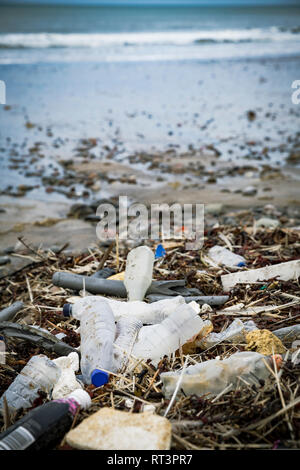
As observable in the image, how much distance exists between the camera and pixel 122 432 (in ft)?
6.35

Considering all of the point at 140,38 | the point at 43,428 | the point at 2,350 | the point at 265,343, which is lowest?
the point at 2,350

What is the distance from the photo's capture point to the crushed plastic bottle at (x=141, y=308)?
3039 mm

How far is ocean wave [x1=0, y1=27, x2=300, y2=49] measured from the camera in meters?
22.9

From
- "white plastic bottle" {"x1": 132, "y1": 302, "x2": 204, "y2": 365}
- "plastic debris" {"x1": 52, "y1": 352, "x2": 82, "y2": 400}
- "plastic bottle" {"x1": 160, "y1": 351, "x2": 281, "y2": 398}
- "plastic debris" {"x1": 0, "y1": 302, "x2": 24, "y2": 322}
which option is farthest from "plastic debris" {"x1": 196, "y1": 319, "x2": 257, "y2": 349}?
"plastic debris" {"x1": 0, "y1": 302, "x2": 24, "y2": 322}

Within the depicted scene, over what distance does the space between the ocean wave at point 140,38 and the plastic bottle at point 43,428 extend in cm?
2230

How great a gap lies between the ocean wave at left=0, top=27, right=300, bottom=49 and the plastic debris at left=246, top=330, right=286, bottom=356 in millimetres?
22039

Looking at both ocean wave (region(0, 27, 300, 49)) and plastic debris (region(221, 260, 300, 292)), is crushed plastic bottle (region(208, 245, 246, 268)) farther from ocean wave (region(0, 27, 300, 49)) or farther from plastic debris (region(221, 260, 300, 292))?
ocean wave (region(0, 27, 300, 49))

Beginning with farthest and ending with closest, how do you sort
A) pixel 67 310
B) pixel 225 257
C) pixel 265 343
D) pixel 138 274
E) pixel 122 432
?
pixel 225 257
pixel 138 274
pixel 67 310
pixel 265 343
pixel 122 432

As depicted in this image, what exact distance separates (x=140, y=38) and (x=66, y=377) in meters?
26.7

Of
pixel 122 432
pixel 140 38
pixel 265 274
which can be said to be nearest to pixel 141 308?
pixel 265 274

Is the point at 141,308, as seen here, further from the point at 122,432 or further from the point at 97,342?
the point at 122,432

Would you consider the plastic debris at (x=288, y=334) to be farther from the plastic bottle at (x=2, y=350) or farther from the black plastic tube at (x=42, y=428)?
the plastic bottle at (x=2, y=350)
